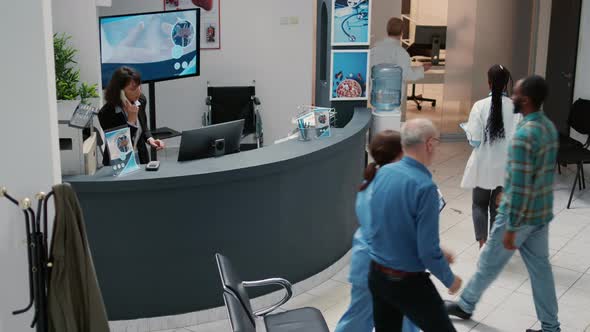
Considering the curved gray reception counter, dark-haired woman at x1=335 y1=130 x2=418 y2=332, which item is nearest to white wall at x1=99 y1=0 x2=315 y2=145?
the curved gray reception counter

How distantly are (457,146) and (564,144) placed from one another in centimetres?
225

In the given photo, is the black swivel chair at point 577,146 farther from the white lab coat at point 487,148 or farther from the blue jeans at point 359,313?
the blue jeans at point 359,313

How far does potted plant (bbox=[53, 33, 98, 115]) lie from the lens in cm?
548

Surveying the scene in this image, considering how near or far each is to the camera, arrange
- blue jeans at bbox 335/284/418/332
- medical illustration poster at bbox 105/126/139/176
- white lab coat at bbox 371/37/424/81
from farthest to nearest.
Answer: white lab coat at bbox 371/37/424/81
medical illustration poster at bbox 105/126/139/176
blue jeans at bbox 335/284/418/332

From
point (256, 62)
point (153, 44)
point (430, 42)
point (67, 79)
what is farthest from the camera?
point (430, 42)

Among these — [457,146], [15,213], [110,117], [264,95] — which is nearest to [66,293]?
[15,213]

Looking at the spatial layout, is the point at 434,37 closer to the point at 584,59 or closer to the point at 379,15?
the point at 379,15

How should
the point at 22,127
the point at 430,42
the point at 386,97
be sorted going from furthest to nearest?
the point at 430,42
the point at 386,97
the point at 22,127

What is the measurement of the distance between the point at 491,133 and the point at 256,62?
405cm

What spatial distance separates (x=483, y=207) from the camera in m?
5.58

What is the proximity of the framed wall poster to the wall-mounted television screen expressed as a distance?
0.55 metres

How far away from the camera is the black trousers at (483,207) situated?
5.52m

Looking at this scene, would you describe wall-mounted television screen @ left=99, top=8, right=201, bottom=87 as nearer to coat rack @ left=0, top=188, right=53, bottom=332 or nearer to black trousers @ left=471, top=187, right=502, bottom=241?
black trousers @ left=471, top=187, right=502, bottom=241

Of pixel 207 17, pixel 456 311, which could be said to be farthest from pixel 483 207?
pixel 207 17
